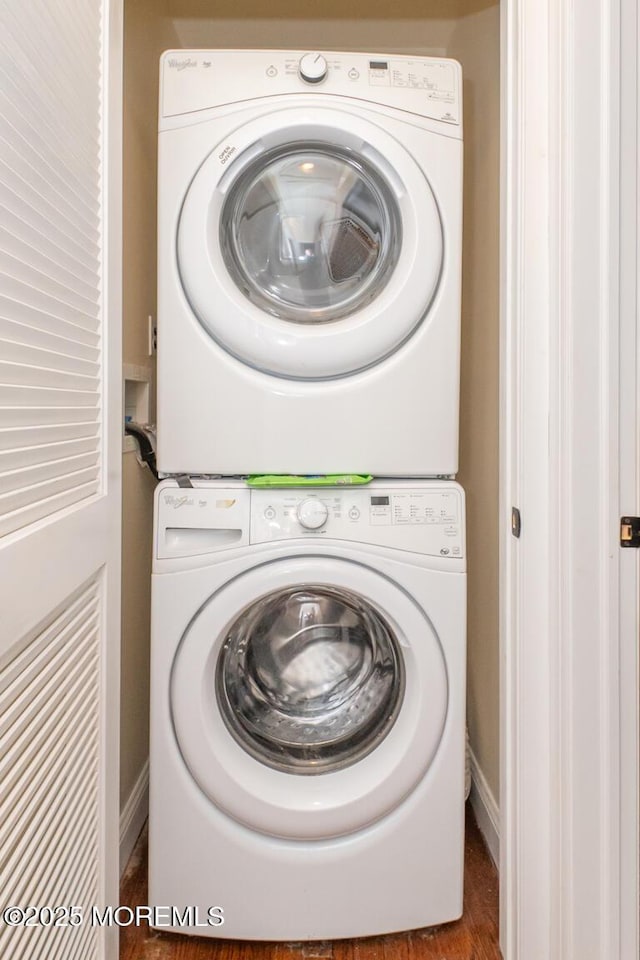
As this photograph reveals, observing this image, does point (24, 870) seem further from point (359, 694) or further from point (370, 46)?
point (370, 46)

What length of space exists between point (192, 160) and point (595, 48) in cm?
69

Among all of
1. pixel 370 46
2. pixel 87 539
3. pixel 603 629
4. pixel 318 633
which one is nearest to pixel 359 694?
pixel 318 633

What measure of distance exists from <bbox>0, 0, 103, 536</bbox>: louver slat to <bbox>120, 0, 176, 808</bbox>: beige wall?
1.43 feet

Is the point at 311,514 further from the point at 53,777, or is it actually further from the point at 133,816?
the point at 133,816

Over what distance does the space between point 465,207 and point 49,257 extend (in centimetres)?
121

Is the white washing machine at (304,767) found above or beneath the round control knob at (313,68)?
beneath

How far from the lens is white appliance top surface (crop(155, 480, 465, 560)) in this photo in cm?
104

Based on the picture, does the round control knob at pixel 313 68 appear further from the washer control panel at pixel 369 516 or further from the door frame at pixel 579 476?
the washer control panel at pixel 369 516

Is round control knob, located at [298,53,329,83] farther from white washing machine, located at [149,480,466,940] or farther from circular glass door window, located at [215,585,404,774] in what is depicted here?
circular glass door window, located at [215,585,404,774]

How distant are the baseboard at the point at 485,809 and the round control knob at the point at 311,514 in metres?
0.79

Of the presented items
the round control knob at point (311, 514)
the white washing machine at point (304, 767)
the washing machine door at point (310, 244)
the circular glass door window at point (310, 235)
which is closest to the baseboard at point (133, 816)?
the white washing machine at point (304, 767)

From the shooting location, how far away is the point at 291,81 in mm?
1059

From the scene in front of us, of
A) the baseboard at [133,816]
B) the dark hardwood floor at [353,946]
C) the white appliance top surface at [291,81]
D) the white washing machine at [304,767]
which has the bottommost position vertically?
the dark hardwood floor at [353,946]

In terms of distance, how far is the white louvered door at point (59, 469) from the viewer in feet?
1.92
